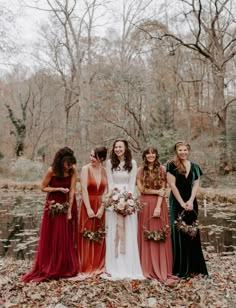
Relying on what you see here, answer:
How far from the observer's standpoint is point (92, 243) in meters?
4.98

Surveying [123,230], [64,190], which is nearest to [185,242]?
[123,230]

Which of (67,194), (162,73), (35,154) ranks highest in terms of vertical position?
(162,73)

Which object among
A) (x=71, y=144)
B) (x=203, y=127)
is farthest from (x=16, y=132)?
(x=203, y=127)

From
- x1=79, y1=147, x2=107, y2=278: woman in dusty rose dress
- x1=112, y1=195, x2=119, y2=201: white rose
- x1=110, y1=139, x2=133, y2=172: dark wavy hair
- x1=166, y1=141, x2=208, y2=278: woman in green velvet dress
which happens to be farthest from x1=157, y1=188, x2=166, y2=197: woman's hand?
x1=79, y1=147, x2=107, y2=278: woman in dusty rose dress

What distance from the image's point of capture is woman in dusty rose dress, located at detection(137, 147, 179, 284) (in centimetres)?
492

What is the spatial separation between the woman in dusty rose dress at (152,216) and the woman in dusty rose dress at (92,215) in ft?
1.83

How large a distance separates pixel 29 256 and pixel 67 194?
3.07m

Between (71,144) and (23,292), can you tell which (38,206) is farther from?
(71,144)

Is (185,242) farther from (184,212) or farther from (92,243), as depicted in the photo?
(92,243)

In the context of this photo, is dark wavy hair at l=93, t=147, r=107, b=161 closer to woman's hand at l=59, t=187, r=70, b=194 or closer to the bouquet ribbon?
woman's hand at l=59, t=187, r=70, b=194

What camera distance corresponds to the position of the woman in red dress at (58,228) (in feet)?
15.9

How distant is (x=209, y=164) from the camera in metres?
19.1

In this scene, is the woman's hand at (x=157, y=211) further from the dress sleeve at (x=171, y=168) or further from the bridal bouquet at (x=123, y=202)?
the dress sleeve at (x=171, y=168)

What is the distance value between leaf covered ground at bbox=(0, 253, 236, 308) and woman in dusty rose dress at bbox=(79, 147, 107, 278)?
371mm
